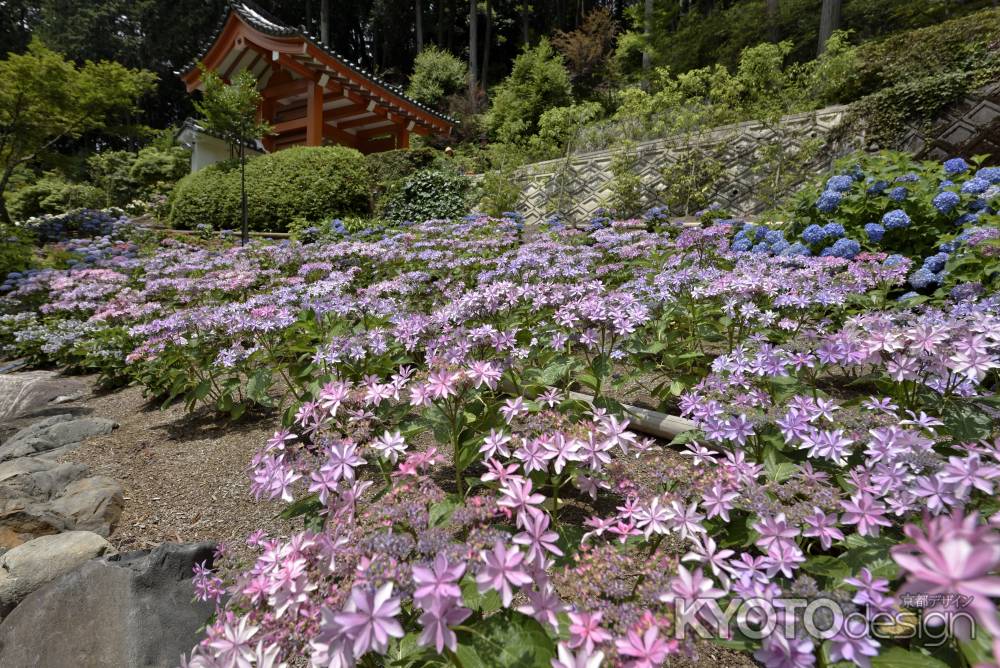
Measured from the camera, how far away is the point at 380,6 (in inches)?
1268

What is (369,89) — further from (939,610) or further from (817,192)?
(939,610)

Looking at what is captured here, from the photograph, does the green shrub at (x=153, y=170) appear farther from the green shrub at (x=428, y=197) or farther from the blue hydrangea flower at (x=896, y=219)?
the blue hydrangea flower at (x=896, y=219)

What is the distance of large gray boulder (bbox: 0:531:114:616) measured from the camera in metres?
1.79

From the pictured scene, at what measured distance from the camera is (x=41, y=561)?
6.07 ft

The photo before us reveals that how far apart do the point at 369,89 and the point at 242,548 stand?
18.2 m

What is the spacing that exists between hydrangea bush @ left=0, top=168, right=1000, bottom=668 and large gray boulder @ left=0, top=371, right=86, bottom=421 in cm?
234

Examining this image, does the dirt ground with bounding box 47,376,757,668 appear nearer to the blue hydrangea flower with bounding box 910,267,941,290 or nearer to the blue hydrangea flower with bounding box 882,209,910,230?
the blue hydrangea flower with bounding box 910,267,941,290

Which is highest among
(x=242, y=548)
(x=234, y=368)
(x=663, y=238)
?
(x=663, y=238)

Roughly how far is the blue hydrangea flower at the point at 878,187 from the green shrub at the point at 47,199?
82.8 feet

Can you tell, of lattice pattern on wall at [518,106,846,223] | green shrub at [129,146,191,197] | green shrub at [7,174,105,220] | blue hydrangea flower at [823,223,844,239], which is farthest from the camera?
green shrub at [129,146,191,197]

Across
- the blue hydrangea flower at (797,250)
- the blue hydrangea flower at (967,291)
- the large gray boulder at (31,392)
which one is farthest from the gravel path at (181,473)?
the blue hydrangea flower at (797,250)

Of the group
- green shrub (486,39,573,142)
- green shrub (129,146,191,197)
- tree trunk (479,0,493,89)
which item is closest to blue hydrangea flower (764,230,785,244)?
green shrub (486,39,573,142)

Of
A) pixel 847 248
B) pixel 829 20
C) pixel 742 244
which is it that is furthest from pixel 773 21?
pixel 847 248

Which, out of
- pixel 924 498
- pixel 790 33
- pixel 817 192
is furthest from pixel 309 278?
pixel 790 33
